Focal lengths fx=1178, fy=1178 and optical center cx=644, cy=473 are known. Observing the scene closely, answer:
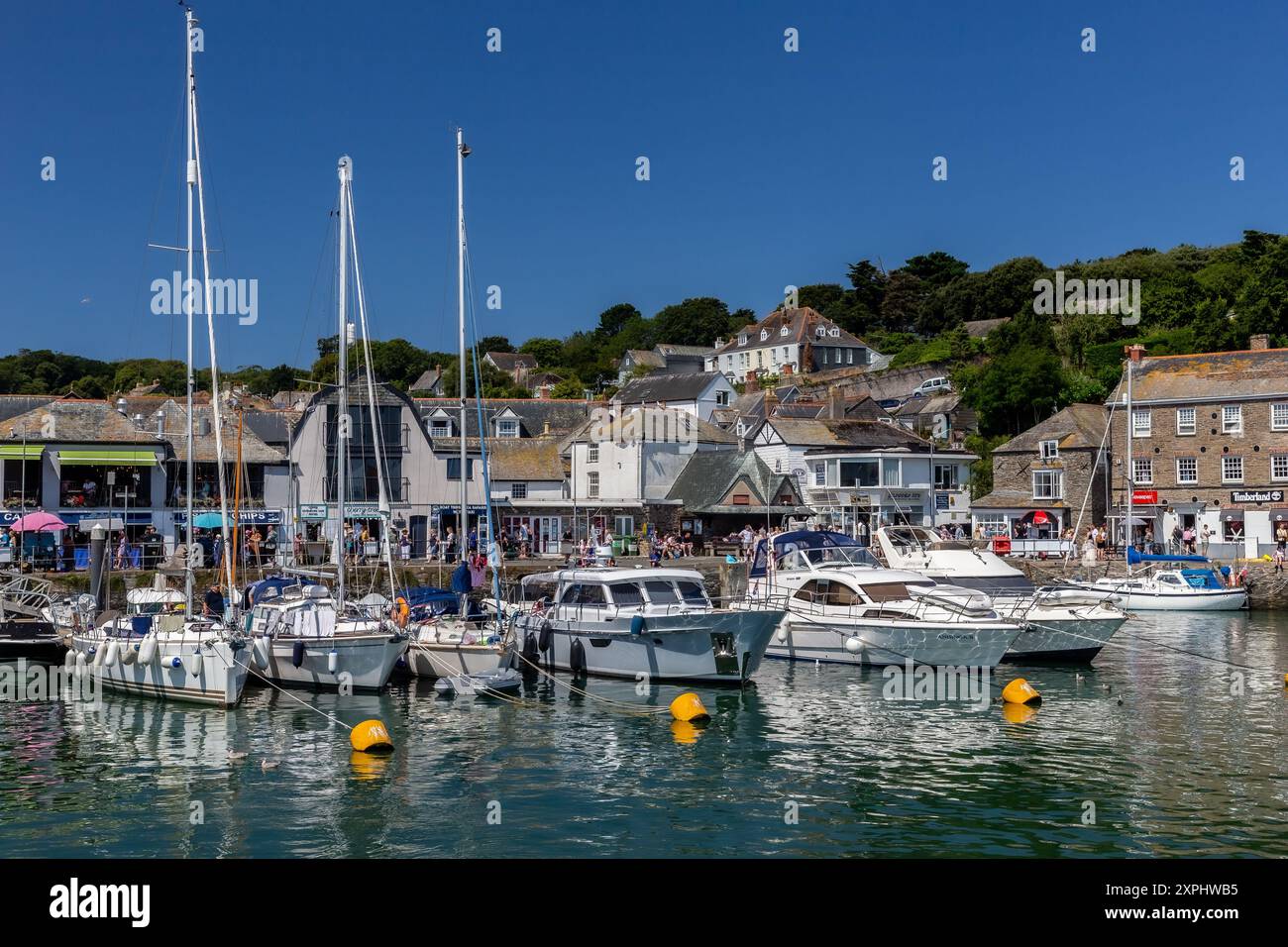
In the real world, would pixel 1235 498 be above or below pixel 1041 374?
below

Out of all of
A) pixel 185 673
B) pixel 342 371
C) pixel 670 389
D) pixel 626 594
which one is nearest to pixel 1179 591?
pixel 626 594

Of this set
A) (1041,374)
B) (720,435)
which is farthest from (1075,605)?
(1041,374)

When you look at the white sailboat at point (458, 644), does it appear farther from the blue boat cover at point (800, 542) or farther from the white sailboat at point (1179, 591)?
the white sailboat at point (1179, 591)

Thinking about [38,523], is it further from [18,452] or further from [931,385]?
[931,385]

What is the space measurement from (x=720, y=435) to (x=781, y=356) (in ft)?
169

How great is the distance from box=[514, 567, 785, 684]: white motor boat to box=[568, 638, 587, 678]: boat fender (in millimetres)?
27

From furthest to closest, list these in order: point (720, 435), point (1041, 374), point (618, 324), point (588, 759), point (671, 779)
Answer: point (618, 324) → point (1041, 374) → point (720, 435) → point (588, 759) → point (671, 779)

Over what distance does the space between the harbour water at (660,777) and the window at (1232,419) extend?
1435 inches

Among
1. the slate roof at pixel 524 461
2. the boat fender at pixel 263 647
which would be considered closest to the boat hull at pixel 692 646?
the boat fender at pixel 263 647

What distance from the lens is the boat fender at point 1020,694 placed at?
28516 millimetres

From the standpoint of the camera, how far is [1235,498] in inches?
2474

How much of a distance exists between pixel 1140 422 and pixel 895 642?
40492 mm

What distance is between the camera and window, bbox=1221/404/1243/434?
6309 centimetres
